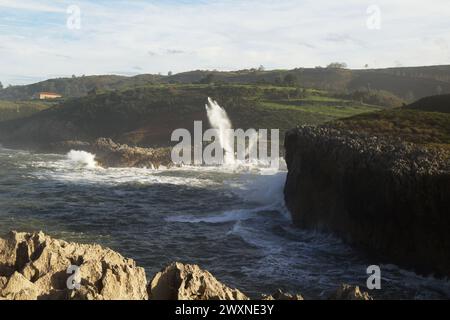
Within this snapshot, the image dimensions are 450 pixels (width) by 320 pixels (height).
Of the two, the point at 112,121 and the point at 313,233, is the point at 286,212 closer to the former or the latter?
the point at 313,233

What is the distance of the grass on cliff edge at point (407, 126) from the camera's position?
37344mm

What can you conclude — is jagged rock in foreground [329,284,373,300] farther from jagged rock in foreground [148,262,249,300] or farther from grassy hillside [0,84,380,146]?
grassy hillside [0,84,380,146]

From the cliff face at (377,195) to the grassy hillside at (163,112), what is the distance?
5805cm

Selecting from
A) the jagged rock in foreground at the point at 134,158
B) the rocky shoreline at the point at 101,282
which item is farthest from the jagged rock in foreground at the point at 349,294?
the jagged rock in foreground at the point at 134,158

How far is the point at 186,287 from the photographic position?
13172 millimetres

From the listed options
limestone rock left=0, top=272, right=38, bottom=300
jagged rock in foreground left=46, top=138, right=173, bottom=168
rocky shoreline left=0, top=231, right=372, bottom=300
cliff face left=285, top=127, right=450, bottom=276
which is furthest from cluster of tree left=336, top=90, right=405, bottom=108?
limestone rock left=0, top=272, right=38, bottom=300

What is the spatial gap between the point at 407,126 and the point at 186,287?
110ft

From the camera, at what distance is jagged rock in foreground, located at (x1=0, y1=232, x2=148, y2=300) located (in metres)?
12.1

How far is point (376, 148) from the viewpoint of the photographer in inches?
1178

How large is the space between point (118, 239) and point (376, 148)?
14.7m

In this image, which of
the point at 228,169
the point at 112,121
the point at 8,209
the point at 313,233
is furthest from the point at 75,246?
the point at 112,121

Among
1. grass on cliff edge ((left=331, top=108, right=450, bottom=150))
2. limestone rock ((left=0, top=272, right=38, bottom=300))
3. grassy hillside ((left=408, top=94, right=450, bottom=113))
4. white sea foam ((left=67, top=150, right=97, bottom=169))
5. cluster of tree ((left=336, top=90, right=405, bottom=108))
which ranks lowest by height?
white sea foam ((left=67, top=150, right=97, bottom=169))

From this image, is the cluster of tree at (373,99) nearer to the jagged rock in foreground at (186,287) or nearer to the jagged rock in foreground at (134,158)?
the jagged rock in foreground at (134,158)

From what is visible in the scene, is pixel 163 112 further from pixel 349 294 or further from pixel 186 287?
pixel 349 294
